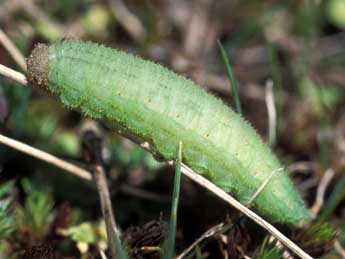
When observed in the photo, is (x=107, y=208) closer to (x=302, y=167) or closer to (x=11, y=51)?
(x=11, y=51)

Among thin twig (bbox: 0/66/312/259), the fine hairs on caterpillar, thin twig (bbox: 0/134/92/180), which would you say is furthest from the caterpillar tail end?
thin twig (bbox: 0/66/312/259)

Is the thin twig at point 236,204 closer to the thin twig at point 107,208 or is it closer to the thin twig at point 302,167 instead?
the thin twig at point 107,208

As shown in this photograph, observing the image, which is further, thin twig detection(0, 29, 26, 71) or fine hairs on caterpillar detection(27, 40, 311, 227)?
thin twig detection(0, 29, 26, 71)

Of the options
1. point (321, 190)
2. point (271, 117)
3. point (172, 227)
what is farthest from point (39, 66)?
point (321, 190)

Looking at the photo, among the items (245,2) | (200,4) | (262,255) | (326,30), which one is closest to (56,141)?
(262,255)

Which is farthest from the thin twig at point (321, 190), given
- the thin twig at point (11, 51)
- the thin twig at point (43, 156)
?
the thin twig at point (11, 51)

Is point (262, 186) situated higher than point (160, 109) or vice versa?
point (160, 109)

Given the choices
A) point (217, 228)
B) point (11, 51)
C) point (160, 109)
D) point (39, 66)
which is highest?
point (11, 51)

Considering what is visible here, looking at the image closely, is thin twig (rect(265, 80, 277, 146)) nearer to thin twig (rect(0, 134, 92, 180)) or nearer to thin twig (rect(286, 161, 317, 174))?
thin twig (rect(286, 161, 317, 174))
